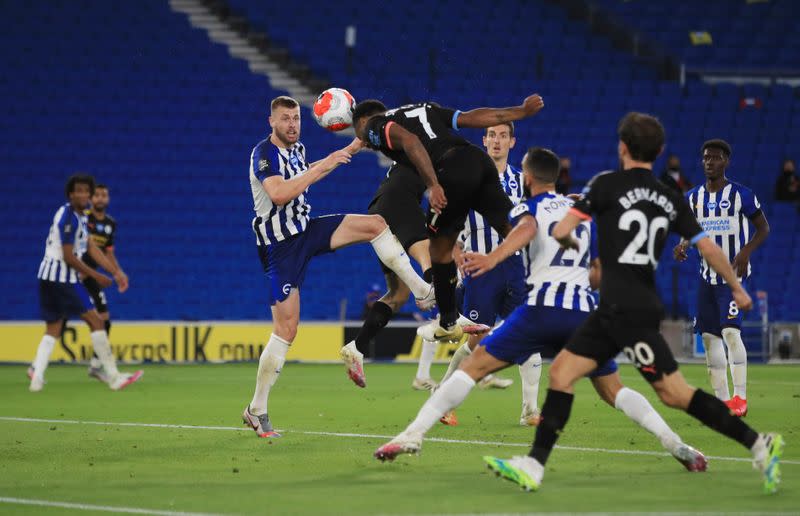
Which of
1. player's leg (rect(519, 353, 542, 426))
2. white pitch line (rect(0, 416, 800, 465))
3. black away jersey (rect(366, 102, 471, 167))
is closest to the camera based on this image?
white pitch line (rect(0, 416, 800, 465))

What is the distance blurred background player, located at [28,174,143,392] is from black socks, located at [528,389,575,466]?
8.99m

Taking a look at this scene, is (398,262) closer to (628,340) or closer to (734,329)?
(734,329)

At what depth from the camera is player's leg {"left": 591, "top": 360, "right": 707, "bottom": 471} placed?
7.11 m

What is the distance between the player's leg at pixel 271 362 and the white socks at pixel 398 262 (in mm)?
952

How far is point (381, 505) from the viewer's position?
6.12m

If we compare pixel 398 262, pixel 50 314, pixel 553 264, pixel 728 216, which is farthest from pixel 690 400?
pixel 50 314

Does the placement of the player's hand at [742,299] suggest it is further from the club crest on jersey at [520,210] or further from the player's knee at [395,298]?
the player's knee at [395,298]

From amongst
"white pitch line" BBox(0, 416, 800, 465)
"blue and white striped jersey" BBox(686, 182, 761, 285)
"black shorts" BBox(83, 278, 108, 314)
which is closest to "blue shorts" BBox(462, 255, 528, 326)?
"white pitch line" BBox(0, 416, 800, 465)

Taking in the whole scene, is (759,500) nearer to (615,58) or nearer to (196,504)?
(196,504)

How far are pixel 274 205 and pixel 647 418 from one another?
3.45 meters

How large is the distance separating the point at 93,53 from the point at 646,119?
20610mm

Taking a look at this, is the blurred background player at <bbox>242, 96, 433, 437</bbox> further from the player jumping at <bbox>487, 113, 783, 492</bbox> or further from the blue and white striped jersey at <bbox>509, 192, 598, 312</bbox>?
the player jumping at <bbox>487, 113, 783, 492</bbox>

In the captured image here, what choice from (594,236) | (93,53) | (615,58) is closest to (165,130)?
(93,53)

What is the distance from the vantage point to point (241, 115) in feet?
82.3
